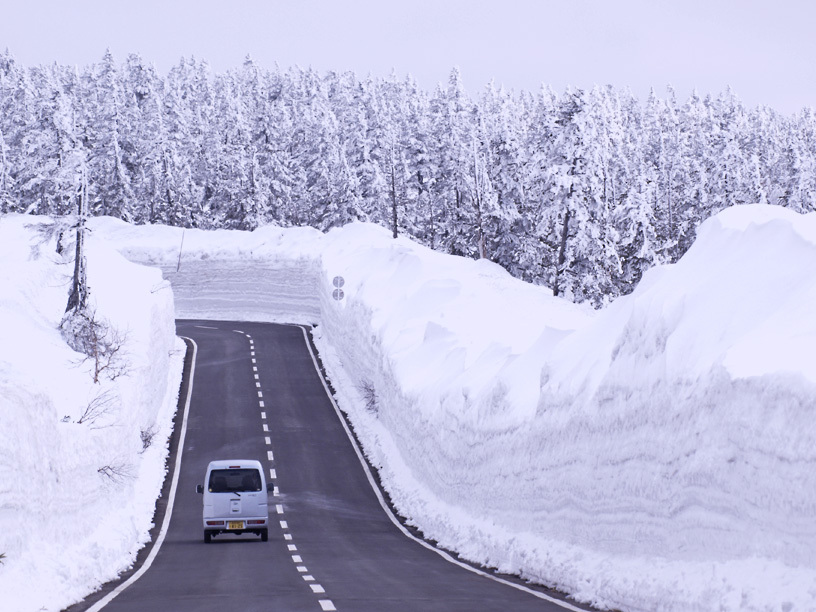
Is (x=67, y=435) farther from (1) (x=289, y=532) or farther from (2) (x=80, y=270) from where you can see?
(2) (x=80, y=270)

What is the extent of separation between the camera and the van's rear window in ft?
88.8

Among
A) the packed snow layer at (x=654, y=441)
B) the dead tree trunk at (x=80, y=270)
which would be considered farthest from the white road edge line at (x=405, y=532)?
the dead tree trunk at (x=80, y=270)

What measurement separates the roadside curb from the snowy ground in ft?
5.02

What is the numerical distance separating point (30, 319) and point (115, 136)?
75.0 meters

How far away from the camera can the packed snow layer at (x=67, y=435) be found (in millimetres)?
17891

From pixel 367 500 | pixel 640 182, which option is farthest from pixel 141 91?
pixel 367 500

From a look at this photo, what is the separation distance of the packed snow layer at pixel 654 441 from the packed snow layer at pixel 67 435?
7.48 metres

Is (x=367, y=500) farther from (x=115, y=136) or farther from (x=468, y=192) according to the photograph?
(x=115, y=136)

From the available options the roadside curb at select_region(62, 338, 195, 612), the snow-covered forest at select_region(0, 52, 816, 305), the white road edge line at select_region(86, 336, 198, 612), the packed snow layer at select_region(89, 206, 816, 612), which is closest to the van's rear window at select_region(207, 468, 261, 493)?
the white road edge line at select_region(86, 336, 198, 612)

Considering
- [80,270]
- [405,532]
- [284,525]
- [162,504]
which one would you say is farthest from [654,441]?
[80,270]

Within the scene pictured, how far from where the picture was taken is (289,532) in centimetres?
2859

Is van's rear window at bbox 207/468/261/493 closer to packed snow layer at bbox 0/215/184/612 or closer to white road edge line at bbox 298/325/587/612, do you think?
packed snow layer at bbox 0/215/184/612

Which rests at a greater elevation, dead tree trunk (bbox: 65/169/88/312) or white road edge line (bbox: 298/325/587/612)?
dead tree trunk (bbox: 65/169/88/312)

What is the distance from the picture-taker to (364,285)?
56.4 m
